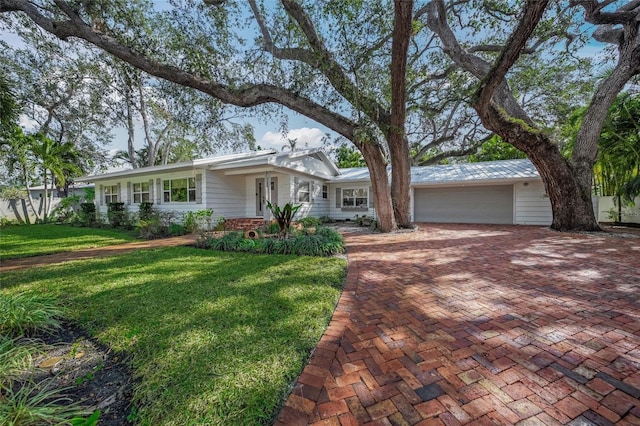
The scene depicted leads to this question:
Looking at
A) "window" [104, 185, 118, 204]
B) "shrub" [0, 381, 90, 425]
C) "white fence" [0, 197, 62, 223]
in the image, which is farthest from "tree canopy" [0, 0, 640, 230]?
"white fence" [0, 197, 62, 223]

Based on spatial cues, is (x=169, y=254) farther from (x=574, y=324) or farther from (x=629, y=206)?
(x=629, y=206)

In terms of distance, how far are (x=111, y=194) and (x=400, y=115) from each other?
16713 mm

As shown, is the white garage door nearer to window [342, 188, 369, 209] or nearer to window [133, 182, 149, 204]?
window [342, 188, 369, 209]

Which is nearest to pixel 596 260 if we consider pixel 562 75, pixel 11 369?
pixel 11 369

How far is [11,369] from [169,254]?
458 cm

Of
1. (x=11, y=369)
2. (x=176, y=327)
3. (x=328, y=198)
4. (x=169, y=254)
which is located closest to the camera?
(x=11, y=369)

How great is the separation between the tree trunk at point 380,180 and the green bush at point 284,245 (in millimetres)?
2912

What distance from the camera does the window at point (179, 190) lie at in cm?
1223

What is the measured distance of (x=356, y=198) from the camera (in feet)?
51.7

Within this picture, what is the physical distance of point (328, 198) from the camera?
1634cm

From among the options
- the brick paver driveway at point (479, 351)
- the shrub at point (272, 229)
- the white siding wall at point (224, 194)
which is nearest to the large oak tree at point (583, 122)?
the brick paver driveway at point (479, 351)

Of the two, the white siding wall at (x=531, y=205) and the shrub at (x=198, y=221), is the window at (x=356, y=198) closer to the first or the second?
the white siding wall at (x=531, y=205)

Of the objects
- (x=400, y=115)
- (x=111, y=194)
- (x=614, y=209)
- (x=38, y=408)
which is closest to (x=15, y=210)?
(x=111, y=194)

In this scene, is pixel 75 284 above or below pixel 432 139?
below
